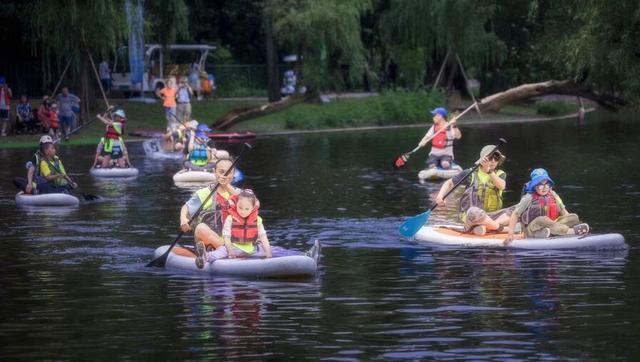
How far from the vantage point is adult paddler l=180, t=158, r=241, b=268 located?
18734 mm

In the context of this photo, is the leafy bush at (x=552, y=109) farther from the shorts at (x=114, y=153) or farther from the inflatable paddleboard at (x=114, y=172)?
the inflatable paddleboard at (x=114, y=172)

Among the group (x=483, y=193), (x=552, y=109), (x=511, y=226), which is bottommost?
(x=552, y=109)

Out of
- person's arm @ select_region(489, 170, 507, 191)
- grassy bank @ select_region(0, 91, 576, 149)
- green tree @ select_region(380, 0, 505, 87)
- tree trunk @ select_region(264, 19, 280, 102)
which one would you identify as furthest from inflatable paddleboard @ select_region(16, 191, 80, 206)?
green tree @ select_region(380, 0, 505, 87)

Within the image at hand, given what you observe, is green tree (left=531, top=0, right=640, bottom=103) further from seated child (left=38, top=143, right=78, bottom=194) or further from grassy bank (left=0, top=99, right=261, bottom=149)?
grassy bank (left=0, top=99, right=261, bottom=149)

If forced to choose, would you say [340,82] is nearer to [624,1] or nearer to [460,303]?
[624,1]

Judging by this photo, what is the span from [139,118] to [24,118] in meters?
6.45

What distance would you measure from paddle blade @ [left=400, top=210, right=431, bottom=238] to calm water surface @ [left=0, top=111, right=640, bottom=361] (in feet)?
0.55

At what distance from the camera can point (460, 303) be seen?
1628 cm

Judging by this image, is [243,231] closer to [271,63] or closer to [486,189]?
[486,189]

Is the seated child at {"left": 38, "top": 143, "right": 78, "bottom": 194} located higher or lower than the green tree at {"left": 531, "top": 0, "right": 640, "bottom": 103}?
lower

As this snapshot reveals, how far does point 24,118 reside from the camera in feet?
154

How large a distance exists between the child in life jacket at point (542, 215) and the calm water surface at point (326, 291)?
52 centimetres

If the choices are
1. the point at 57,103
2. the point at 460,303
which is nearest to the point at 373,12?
the point at 57,103

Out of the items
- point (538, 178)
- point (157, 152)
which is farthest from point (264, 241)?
point (157, 152)
